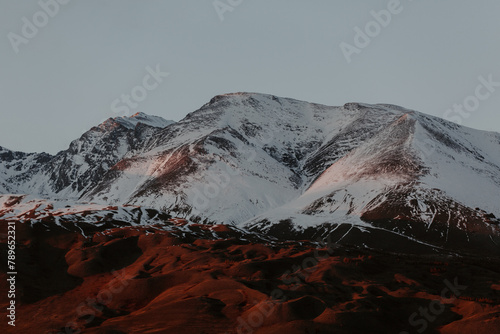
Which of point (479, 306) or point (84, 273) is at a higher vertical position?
point (84, 273)

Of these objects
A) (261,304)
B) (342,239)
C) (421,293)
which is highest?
(261,304)

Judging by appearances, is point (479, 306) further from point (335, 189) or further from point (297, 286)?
point (335, 189)

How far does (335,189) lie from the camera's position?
407 feet

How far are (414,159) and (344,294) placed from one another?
10530 cm

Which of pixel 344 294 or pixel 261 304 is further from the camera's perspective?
pixel 344 294

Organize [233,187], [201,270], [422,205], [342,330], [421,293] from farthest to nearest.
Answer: [233,187], [422,205], [201,270], [421,293], [342,330]

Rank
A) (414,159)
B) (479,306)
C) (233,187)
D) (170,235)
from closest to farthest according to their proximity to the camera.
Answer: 1. (479,306)
2. (170,235)
3. (414,159)
4. (233,187)

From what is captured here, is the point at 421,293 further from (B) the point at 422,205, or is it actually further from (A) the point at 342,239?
(B) the point at 422,205

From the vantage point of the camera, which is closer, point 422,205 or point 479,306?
point 479,306

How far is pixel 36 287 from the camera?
36406 millimetres

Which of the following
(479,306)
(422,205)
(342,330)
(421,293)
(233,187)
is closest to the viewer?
(342,330)

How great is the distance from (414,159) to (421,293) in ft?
339

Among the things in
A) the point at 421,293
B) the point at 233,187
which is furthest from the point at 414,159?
the point at 421,293

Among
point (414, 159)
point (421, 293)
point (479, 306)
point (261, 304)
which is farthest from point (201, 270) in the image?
point (414, 159)
